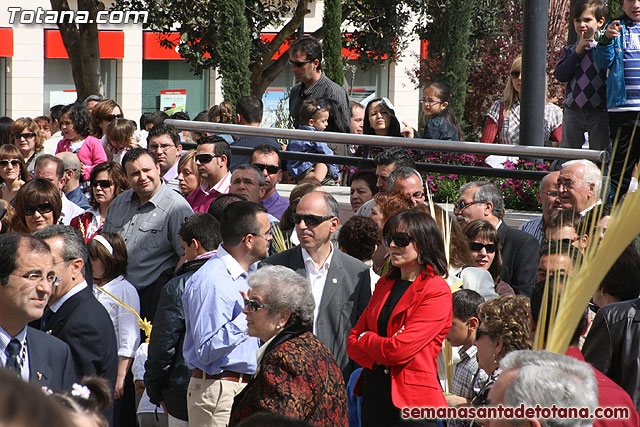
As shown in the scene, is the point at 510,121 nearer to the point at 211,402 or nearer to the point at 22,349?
the point at 211,402

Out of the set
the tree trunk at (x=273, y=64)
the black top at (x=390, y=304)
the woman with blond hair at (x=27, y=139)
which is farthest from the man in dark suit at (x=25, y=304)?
the tree trunk at (x=273, y=64)

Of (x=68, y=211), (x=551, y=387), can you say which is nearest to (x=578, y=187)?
(x=551, y=387)

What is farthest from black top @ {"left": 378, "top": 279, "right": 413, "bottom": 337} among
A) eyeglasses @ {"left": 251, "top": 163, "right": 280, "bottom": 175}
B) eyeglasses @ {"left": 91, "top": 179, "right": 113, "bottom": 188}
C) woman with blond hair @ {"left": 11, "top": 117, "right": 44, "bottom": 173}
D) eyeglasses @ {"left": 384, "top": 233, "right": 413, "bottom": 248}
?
woman with blond hair @ {"left": 11, "top": 117, "right": 44, "bottom": 173}

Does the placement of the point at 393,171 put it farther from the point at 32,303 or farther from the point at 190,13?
the point at 190,13

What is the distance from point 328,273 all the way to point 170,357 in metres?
1.20

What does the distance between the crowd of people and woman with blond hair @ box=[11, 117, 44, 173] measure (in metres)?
1.98

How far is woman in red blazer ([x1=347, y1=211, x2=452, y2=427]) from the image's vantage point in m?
4.75

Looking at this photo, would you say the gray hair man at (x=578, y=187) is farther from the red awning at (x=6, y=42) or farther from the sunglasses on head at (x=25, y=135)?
the red awning at (x=6, y=42)

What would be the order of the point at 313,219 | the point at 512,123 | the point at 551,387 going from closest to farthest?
1. the point at 551,387
2. the point at 313,219
3. the point at 512,123

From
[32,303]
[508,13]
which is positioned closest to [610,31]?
[32,303]

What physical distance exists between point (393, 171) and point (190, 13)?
19.1 meters

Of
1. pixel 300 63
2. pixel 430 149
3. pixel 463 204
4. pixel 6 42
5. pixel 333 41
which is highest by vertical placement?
pixel 6 42

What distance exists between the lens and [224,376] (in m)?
5.23

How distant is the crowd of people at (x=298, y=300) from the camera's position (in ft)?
12.8
